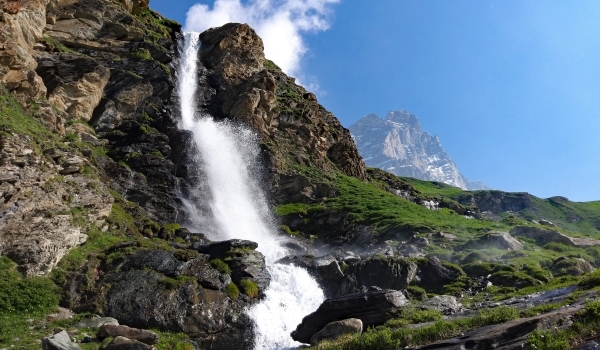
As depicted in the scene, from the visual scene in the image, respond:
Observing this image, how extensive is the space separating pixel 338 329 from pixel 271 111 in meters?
61.1

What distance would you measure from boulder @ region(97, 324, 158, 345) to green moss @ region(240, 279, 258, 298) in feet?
32.3

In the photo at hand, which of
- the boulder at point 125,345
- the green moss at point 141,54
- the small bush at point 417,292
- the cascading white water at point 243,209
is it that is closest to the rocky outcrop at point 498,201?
the cascading white water at point 243,209

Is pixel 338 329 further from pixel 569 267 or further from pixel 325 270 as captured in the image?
pixel 569 267

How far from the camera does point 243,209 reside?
63.5m

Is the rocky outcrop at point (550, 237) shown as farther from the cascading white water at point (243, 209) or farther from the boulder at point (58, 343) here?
the boulder at point (58, 343)

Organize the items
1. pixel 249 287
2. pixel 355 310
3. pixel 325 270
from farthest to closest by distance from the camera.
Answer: pixel 325 270 → pixel 249 287 → pixel 355 310

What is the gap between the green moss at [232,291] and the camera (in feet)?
109

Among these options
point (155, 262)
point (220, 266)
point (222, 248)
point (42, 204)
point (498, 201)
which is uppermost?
point (498, 201)

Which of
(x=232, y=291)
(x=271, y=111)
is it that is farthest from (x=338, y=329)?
(x=271, y=111)

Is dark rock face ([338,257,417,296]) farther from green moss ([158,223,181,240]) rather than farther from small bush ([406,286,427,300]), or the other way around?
green moss ([158,223,181,240])

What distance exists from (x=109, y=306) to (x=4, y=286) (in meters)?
6.00

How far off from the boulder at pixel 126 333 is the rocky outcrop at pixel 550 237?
48.4 metres

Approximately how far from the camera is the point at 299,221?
214 ft

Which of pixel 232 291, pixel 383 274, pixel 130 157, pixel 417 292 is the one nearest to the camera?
pixel 232 291
